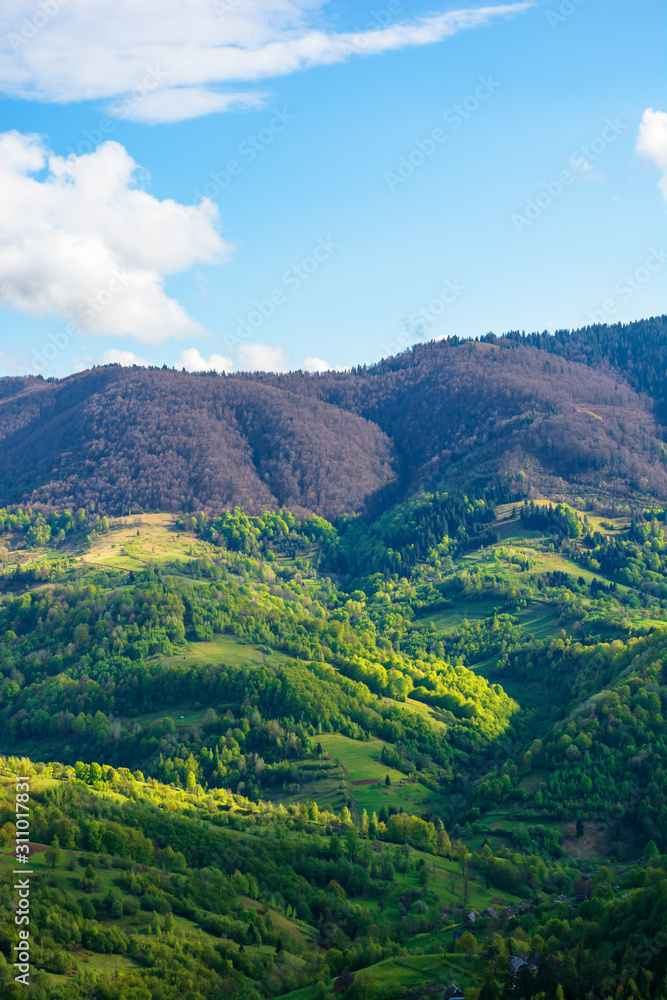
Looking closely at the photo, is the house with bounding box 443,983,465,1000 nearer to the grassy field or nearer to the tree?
the tree

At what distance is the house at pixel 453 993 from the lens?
84438 millimetres

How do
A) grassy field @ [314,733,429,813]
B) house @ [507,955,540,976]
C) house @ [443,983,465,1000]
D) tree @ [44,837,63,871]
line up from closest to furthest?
1. house @ [507,955,540,976]
2. house @ [443,983,465,1000]
3. tree @ [44,837,63,871]
4. grassy field @ [314,733,429,813]

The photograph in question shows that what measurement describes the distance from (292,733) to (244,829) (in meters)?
55.1

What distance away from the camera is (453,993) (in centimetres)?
8538

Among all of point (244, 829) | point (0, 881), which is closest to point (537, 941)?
point (0, 881)

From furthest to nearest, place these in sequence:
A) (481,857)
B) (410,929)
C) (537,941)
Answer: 1. (481,857)
2. (410,929)
3. (537,941)

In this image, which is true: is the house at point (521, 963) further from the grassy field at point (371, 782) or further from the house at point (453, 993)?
the grassy field at point (371, 782)

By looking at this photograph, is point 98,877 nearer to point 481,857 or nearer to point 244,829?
point 244,829

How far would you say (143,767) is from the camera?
19275 cm

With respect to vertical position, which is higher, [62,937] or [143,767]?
[143,767]

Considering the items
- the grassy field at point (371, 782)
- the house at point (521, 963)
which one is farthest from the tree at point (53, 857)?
the grassy field at point (371, 782)

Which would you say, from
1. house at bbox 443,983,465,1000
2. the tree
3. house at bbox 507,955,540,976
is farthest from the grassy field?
house at bbox 507,955,540,976

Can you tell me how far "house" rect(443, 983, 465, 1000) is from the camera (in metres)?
84.4

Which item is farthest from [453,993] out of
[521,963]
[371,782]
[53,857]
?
[371,782]
